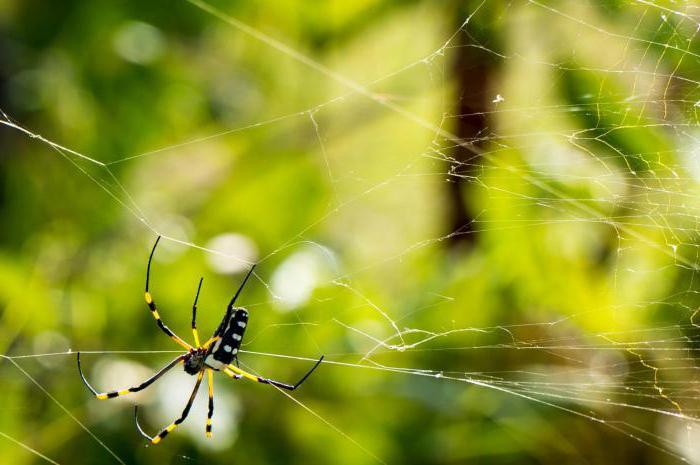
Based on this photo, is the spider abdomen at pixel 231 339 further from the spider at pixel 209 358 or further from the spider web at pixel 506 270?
the spider web at pixel 506 270

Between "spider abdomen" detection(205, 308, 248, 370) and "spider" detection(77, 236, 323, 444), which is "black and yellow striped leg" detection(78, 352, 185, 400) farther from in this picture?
"spider abdomen" detection(205, 308, 248, 370)

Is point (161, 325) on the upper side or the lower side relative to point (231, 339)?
lower

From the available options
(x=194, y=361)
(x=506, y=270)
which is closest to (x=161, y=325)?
(x=194, y=361)

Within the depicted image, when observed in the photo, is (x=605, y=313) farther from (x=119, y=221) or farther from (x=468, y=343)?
(x=119, y=221)

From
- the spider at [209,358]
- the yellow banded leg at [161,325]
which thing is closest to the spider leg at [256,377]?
the spider at [209,358]

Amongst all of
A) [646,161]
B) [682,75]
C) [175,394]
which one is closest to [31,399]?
[175,394]

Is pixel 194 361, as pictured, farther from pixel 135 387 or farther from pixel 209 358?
pixel 135 387
